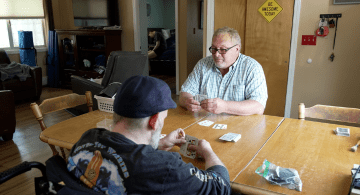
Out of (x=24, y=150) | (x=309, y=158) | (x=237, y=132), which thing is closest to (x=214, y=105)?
(x=237, y=132)

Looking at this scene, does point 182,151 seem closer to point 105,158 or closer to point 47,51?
point 105,158

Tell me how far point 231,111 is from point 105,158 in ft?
3.73

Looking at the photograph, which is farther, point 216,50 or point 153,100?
point 216,50

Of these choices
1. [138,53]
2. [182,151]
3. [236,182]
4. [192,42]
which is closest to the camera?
[236,182]

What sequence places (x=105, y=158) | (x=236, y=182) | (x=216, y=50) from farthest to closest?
1. (x=216, y=50)
2. (x=236, y=182)
3. (x=105, y=158)

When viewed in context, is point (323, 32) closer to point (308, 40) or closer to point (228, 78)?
point (308, 40)

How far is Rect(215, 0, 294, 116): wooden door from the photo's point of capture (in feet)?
11.5

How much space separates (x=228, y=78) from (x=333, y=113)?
2.47ft

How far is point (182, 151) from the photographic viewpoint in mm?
1278

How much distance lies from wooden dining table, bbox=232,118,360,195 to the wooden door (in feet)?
6.85

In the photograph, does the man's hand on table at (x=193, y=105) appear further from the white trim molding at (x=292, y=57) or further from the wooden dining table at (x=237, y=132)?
the white trim molding at (x=292, y=57)

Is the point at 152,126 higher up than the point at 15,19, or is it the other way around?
the point at 15,19

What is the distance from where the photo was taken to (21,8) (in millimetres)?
6020

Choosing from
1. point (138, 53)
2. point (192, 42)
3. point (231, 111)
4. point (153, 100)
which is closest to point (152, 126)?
point (153, 100)
